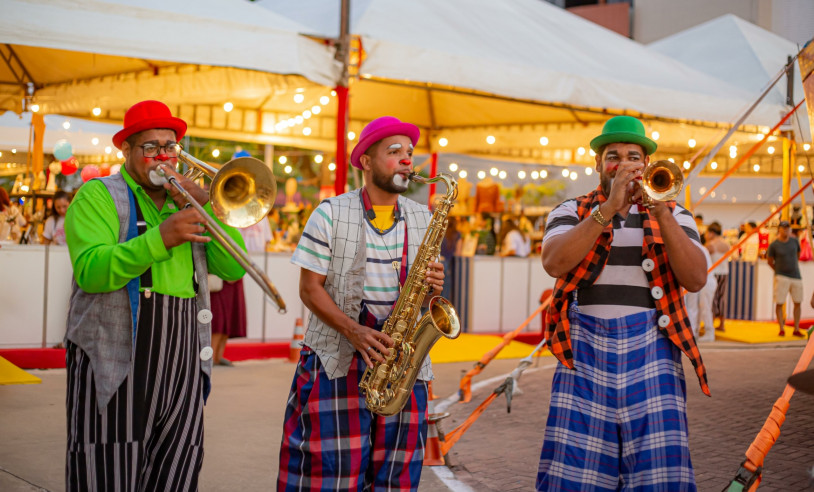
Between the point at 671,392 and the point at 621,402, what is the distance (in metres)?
0.21

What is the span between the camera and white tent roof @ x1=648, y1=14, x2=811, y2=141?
1458cm

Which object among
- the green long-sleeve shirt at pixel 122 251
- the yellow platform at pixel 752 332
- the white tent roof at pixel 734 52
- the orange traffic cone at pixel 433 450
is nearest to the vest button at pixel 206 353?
the green long-sleeve shirt at pixel 122 251

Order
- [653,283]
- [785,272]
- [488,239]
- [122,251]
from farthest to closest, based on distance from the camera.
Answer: [488,239] < [785,272] < [653,283] < [122,251]

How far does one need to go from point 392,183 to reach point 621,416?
4.42ft

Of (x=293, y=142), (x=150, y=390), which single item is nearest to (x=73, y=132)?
(x=293, y=142)

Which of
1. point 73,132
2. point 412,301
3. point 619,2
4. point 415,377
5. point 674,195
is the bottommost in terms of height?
point 415,377

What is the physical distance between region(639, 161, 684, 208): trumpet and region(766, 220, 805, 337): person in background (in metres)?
12.6

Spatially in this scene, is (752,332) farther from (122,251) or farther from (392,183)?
(122,251)

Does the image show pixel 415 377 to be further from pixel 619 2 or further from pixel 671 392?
pixel 619 2

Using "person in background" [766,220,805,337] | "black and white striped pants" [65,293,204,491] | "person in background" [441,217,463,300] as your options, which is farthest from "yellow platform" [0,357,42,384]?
"person in background" [766,220,805,337]

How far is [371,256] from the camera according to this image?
11.6 ft

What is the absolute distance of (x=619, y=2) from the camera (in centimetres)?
3691

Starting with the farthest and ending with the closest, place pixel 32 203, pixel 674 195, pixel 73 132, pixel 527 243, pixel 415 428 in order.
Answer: pixel 527 243 < pixel 73 132 < pixel 32 203 < pixel 415 428 < pixel 674 195

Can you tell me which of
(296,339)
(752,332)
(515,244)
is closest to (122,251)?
(296,339)
